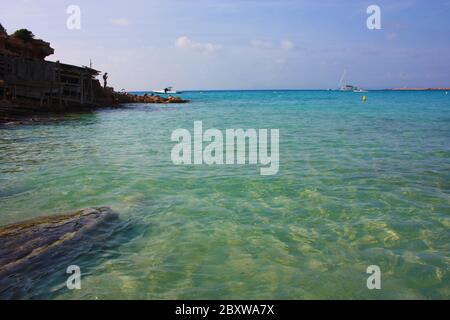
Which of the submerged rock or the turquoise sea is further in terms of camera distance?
the submerged rock

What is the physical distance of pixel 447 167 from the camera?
10.5m

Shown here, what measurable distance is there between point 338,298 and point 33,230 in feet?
15.6

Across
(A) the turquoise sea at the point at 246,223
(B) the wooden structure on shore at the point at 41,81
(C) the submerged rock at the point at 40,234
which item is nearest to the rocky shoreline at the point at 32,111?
(B) the wooden structure on shore at the point at 41,81

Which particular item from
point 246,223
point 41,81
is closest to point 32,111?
point 41,81

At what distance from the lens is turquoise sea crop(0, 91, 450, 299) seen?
4.41 m

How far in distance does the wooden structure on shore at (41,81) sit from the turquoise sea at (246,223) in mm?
19305

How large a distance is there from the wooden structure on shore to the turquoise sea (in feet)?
63.3

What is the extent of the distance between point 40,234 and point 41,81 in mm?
29920

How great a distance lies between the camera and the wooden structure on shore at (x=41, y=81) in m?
28.0

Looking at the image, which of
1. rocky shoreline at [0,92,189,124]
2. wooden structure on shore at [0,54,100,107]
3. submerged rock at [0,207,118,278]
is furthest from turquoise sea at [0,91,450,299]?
wooden structure on shore at [0,54,100,107]

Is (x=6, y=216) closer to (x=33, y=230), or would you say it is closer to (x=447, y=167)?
(x=33, y=230)

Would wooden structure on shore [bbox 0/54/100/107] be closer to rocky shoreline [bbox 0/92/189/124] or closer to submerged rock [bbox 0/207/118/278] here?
rocky shoreline [bbox 0/92/189/124]

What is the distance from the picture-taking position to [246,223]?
6406mm

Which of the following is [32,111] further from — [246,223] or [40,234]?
[246,223]
